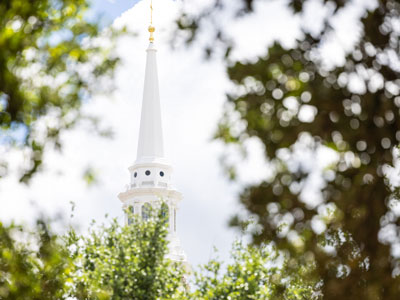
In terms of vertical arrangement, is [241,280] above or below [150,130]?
below

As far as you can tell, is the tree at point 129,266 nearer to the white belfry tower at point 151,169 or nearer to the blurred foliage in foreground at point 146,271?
the blurred foliage in foreground at point 146,271

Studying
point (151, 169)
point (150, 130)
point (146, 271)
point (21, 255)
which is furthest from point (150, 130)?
point (21, 255)

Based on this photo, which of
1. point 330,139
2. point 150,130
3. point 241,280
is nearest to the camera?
point 330,139

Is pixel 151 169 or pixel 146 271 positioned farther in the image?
pixel 151 169

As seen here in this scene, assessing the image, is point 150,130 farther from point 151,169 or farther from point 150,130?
point 151,169

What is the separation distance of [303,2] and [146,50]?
8797 cm

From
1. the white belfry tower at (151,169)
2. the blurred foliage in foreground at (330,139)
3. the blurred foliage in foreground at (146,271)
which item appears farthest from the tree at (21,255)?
the white belfry tower at (151,169)

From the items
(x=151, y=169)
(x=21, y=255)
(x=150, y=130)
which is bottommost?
(x=21, y=255)

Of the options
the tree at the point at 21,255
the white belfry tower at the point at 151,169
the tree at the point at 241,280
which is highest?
the white belfry tower at the point at 151,169

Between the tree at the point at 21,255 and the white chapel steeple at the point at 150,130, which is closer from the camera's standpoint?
the tree at the point at 21,255

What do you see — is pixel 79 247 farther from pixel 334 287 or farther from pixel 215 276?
pixel 334 287

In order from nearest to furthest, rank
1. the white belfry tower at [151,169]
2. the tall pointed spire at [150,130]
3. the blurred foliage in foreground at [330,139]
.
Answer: the blurred foliage in foreground at [330,139], the white belfry tower at [151,169], the tall pointed spire at [150,130]

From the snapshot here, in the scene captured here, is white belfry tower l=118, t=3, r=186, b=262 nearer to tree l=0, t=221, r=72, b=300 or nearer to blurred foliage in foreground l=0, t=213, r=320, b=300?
blurred foliage in foreground l=0, t=213, r=320, b=300

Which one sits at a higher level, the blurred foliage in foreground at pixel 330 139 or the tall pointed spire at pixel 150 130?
the tall pointed spire at pixel 150 130
